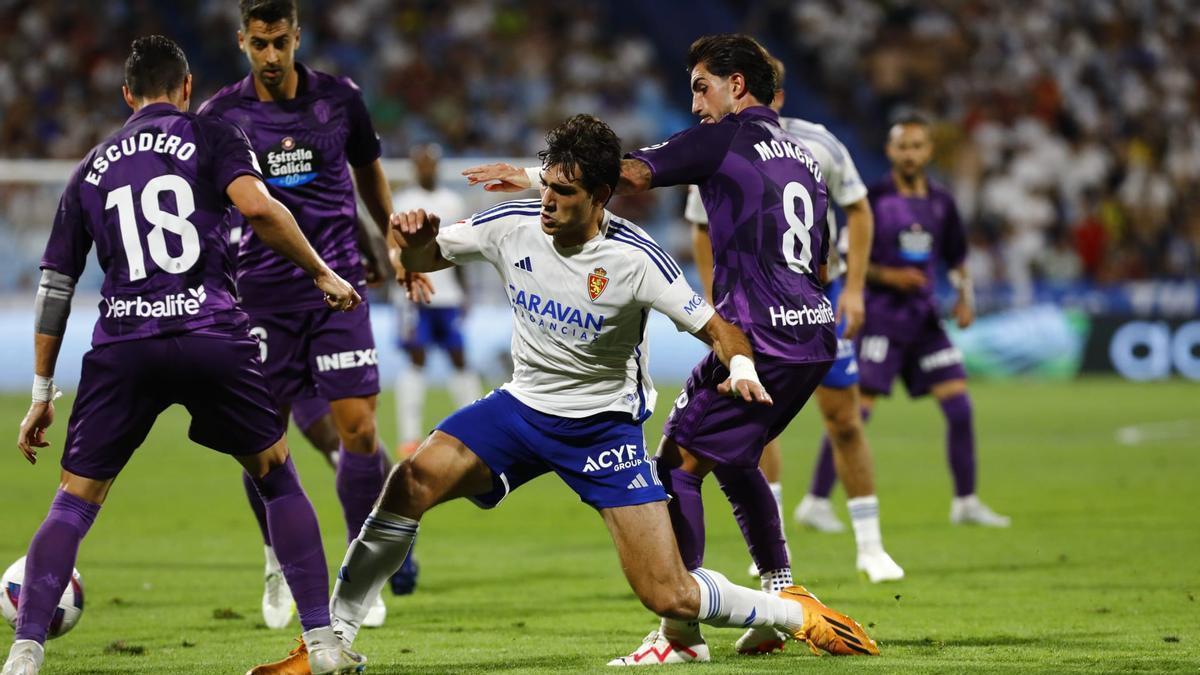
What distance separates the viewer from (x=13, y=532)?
1038cm

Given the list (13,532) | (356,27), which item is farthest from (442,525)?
(356,27)

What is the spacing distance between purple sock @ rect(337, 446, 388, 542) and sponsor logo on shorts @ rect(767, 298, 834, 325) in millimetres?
2149

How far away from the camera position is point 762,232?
20.6 feet

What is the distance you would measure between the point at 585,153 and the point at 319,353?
7.44 ft

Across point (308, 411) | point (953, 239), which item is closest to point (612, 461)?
point (308, 411)

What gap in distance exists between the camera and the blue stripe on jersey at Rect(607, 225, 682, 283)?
567 cm

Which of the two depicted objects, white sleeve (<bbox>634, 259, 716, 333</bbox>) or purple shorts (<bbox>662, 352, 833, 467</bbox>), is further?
purple shorts (<bbox>662, 352, 833, 467</bbox>)

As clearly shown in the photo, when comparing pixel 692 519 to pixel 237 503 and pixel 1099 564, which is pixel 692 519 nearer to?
pixel 1099 564

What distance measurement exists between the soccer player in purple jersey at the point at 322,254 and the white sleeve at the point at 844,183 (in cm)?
221

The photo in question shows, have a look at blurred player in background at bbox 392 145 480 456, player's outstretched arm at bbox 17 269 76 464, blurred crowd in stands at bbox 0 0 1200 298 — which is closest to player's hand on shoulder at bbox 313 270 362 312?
player's outstretched arm at bbox 17 269 76 464

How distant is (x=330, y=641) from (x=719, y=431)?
1658mm

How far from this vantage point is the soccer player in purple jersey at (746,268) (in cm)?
623

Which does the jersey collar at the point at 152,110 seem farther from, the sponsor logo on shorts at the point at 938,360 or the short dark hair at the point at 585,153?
the sponsor logo on shorts at the point at 938,360

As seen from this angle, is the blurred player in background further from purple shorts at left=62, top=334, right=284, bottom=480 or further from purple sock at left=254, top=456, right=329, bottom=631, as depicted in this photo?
purple shorts at left=62, top=334, right=284, bottom=480
